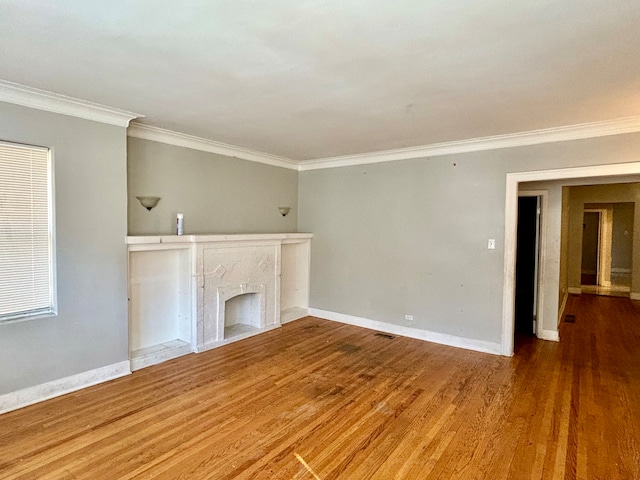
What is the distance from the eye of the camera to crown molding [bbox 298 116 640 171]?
345cm

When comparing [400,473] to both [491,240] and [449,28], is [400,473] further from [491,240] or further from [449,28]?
[491,240]

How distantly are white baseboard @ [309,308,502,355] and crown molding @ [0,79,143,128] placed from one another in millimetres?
3802

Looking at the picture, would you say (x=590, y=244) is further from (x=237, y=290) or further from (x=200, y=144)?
(x=200, y=144)

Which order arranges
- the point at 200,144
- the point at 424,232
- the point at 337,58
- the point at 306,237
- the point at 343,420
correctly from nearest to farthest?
the point at 337,58 → the point at 343,420 → the point at 200,144 → the point at 424,232 → the point at 306,237

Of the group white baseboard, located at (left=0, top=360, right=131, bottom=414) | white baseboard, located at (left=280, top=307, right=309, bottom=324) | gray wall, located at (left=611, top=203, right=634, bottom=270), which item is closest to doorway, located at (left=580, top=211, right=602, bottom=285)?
gray wall, located at (left=611, top=203, right=634, bottom=270)

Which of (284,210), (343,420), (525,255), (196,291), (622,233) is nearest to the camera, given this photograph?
(343,420)

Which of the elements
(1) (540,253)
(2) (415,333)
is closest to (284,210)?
(2) (415,333)

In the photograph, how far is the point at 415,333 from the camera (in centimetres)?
478

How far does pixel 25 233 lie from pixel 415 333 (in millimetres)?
4365

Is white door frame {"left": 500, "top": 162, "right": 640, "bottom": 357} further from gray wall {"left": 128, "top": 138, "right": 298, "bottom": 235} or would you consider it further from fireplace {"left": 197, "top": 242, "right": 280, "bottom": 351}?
gray wall {"left": 128, "top": 138, "right": 298, "bottom": 235}

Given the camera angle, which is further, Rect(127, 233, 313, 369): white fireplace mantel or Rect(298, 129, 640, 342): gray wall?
Rect(298, 129, 640, 342): gray wall

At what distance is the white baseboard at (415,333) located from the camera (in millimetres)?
4285

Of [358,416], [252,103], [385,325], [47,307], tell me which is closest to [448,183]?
[385,325]

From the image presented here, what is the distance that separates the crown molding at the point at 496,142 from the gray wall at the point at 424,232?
2.6 inches
